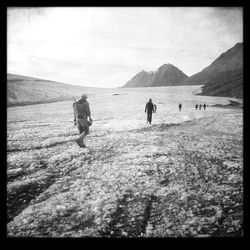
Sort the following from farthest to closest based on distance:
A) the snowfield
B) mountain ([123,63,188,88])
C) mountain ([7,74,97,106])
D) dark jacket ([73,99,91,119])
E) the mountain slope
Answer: mountain ([7,74,97,106]) → mountain ([123,63,188,88]) → dark jacket ([73,99,91,119]) → the mountain slope → the snowfield

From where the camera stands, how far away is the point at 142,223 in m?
4.45

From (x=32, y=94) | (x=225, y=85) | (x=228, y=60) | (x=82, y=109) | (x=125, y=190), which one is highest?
(x=225, y=85)

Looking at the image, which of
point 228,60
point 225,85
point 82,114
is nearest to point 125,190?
point 82,114

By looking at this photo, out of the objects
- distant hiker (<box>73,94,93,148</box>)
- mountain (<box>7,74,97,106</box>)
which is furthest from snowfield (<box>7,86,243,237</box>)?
mountain (<box>7,74,97,106</box>)

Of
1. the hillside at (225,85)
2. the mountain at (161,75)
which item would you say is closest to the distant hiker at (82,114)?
the mountain at (161,75)

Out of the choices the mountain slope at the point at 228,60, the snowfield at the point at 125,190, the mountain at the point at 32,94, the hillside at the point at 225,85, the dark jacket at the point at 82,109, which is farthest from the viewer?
the hillside at the point at 225,85

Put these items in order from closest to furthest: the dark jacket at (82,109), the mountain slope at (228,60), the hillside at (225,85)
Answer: the mountain slope at (228,60) → the dark jacket at (82,109) → the hillside at (225,85)

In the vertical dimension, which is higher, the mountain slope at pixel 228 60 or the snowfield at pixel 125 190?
the mountain slope at pixel 228 60

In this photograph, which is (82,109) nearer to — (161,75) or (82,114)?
(82,114)

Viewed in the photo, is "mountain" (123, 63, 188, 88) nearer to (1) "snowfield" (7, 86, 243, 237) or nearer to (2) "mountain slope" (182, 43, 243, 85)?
(2) "mountain slope" (182, 43, 243, 85)

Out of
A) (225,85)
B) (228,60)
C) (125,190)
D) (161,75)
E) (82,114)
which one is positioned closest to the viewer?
(125,190)

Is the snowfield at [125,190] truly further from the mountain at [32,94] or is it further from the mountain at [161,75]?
the mountain at [32,94]
